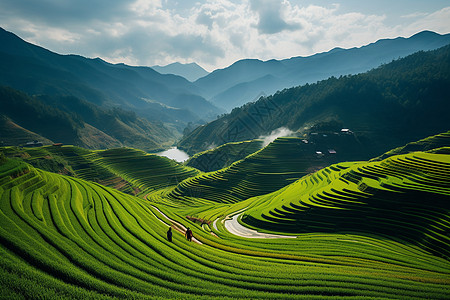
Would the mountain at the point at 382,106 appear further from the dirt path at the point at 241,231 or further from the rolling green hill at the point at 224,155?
the dirt path at the point at 241,231

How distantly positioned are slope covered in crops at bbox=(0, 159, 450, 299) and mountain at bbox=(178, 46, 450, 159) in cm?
10008

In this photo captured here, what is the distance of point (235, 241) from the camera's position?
25.9m

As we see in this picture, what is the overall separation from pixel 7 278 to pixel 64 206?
1289 centimetres

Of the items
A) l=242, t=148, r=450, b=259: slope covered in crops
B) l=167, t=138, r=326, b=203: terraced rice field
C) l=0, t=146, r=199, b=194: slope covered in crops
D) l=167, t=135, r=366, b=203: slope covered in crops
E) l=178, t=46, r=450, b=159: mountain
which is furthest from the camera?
l=178, t=46, r=450, b=159: mountain

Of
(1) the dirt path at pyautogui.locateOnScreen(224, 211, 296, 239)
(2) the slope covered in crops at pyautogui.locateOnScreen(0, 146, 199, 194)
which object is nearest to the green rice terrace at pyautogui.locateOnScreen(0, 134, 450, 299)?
(1) the dirt path at pyautogui.locateOnScreen(224, 211, 296, 239)

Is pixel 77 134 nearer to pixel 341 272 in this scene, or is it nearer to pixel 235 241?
pixel 235 241

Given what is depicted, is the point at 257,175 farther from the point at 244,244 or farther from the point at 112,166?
the point at 112,166

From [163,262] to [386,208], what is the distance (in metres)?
25.9

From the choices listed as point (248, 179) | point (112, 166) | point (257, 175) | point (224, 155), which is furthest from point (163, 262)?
point (224, 155)

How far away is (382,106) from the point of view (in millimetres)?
137500

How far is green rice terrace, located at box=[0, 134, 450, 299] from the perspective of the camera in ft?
42.3

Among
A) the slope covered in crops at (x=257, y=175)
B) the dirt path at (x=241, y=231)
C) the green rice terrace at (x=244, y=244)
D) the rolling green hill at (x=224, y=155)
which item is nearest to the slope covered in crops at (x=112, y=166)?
the slope covered in crops at (x=257, y=175)

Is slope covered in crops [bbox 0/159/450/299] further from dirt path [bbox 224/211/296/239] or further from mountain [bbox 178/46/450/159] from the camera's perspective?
mountain [bbox 178/46/450/159]

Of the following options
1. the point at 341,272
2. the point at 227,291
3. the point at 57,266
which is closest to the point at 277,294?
the point at 227,291
